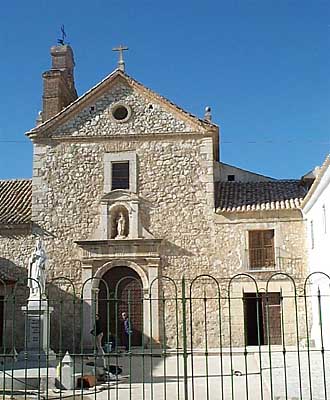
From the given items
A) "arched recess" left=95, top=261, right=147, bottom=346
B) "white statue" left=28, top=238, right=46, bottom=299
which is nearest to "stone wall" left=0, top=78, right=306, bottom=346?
"arched recess" left=95, top=261, right=147, bottom=346

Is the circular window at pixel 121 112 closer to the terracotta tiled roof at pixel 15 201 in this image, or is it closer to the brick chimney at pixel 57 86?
the brick chimney at pixel 57 86

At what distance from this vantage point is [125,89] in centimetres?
2019

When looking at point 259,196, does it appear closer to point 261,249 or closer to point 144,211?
point 261,249

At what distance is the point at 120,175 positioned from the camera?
19828 millimetres

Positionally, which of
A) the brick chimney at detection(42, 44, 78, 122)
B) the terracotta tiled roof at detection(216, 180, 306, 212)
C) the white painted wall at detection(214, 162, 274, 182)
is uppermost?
the brick chimney at detection(42, 44, 78, 122)

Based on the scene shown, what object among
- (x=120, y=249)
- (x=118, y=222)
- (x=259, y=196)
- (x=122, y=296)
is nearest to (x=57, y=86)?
(x=118, y=222)

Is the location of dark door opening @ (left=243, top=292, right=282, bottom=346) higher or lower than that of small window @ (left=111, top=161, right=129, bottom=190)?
lower

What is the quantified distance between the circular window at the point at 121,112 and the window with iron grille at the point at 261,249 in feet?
19.3

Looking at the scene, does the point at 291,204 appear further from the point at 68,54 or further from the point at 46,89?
the point at 68,54

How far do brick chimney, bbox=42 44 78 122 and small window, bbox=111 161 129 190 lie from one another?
13.0 feet

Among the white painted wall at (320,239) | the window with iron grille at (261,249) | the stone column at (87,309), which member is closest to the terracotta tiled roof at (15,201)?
the stone column at (87,309)

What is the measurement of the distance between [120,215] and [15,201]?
4298mm

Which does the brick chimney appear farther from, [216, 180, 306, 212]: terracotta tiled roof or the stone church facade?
[216, 180, 306, 212]: terracotta tiled roof

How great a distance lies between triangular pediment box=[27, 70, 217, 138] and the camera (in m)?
19.8
